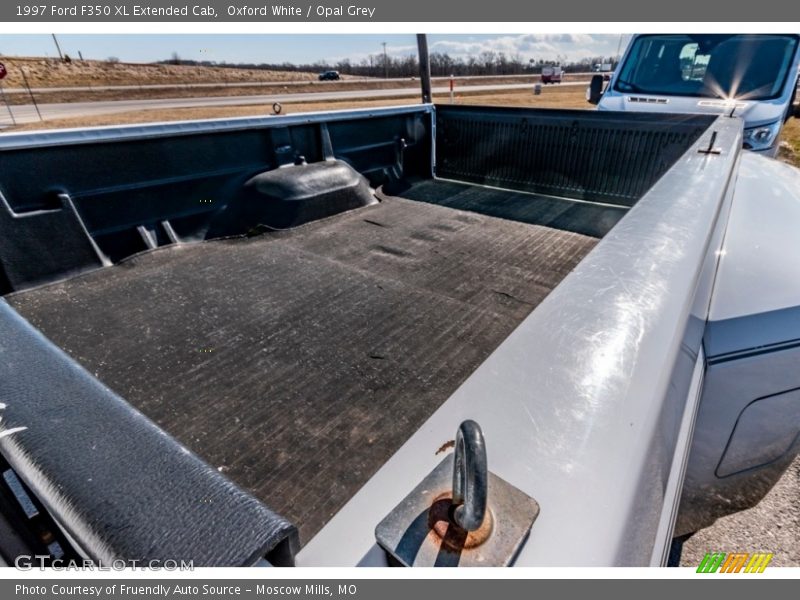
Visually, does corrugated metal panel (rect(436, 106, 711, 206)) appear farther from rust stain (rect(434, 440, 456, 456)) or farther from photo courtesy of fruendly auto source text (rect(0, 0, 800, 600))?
rust stain (rect(434, 440, 456, 456))

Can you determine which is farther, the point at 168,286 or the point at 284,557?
the point at 168,286

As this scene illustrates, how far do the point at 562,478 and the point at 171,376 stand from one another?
6.11ft

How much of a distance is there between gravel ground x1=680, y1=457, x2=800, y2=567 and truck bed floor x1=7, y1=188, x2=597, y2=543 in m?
1.30

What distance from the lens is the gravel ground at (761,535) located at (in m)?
1.96

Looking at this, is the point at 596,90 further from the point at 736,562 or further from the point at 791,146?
the point at 791,146

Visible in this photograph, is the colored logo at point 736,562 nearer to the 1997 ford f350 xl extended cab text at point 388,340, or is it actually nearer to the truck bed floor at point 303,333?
the 1997 ford f350 xl extended cab text at point 388,340

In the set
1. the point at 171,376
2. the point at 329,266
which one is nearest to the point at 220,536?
the point at 171,376

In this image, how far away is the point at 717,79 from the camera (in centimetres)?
468

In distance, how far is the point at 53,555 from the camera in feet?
3.80

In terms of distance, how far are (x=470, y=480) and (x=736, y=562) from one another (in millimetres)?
1907

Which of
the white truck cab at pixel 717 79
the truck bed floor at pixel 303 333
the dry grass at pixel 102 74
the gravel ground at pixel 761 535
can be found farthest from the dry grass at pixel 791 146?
the dry grass at pixel 102 74

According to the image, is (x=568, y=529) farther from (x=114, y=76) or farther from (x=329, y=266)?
(x=114, y=76)

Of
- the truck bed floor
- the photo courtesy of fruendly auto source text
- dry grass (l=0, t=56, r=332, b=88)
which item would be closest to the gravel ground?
the photo courtesy of fruendly auto source text

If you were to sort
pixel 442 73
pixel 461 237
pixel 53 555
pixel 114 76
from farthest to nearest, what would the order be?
pixel 442 73 < pixel 114 76 < pixel 461 237 < pixel 53 555
